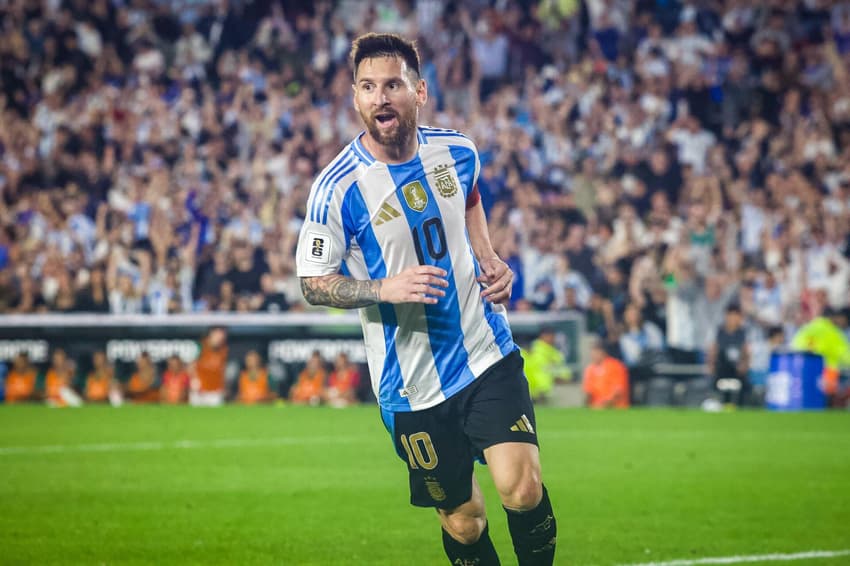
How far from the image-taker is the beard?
18.1 ft

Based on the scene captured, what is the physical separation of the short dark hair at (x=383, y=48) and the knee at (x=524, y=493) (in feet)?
5.99

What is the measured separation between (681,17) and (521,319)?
900 cm

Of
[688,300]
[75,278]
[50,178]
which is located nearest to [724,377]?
[688,300]

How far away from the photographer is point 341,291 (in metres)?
5.41

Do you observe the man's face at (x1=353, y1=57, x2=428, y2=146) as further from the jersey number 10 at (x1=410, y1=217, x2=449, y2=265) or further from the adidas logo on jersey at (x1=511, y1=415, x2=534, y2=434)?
the adidas logo on jersey at (x1=511, y1=415, x2=534, y2=434)

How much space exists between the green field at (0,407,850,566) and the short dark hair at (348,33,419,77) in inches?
128

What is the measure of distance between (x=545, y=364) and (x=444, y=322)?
1453 cm

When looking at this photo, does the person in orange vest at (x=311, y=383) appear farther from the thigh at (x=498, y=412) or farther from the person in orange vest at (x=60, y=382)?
the thigh at (x=498, y=412)

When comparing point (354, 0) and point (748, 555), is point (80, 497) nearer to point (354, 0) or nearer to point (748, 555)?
point (748, 555)

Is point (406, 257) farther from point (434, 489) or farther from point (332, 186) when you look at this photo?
point (434, 489)

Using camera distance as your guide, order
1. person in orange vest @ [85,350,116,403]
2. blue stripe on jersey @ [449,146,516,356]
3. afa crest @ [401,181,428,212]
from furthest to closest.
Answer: person in orange vest @ [85,350,116,403], blue stripe on jersey @ [449,146,516,356], afa crest @ [401,181,428,212]

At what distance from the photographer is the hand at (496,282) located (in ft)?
18.3

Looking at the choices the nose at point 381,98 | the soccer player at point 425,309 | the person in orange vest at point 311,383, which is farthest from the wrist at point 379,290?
the person in orange vest at point 311,383

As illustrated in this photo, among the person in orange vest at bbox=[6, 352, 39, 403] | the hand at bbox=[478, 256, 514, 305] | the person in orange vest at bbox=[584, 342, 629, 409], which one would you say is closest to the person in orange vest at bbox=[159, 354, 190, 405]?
the person in orange vest at bbox=[6, 352, 39, 403]
